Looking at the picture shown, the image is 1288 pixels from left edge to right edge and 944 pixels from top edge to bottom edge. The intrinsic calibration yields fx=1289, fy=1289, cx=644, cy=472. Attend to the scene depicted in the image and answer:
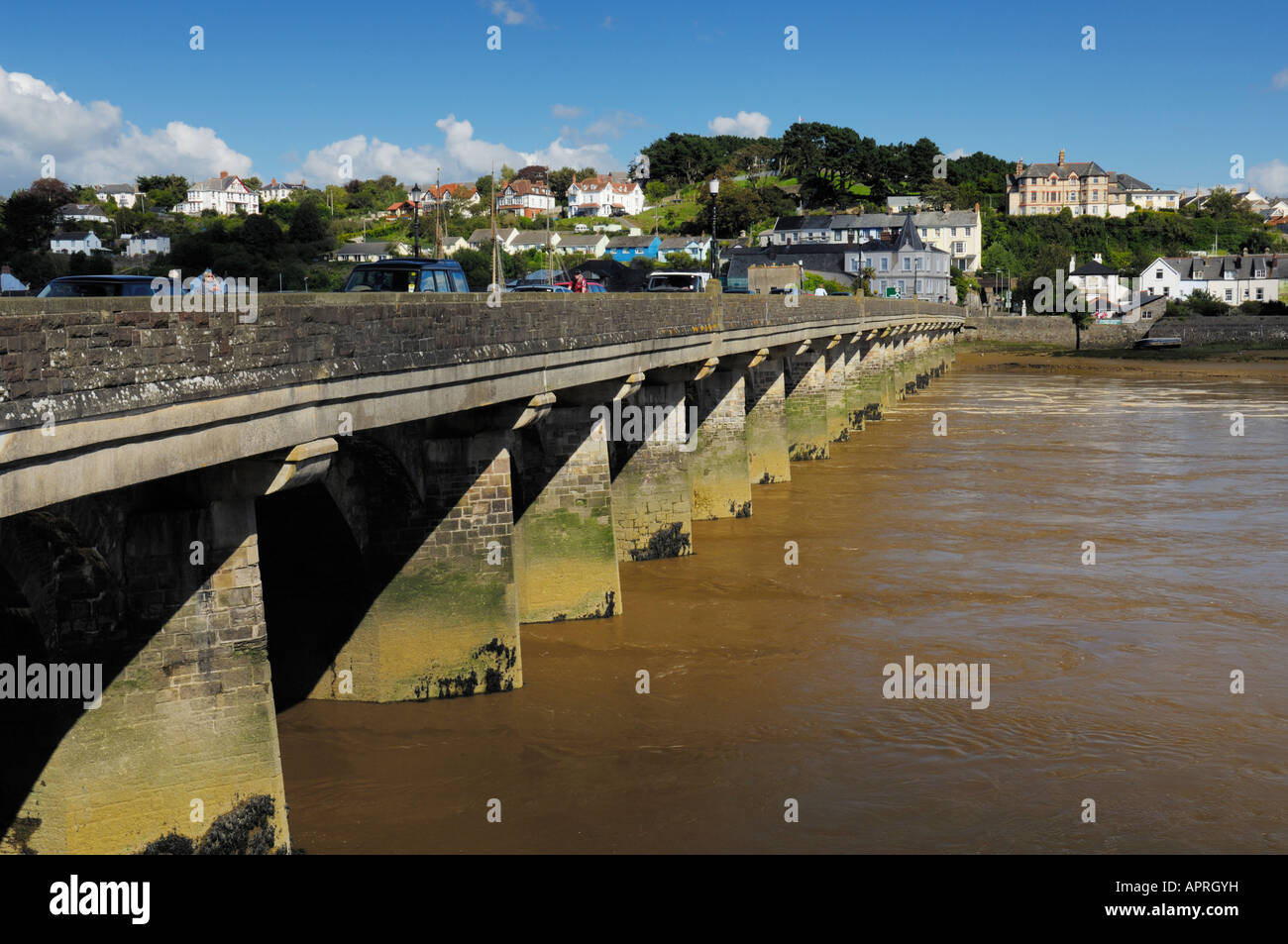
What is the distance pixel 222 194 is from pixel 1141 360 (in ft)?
320

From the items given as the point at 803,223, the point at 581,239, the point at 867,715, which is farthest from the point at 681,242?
the point at 867,715

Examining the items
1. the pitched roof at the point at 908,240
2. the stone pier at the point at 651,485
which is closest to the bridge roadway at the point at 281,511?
the stone pier at the point at 651,485

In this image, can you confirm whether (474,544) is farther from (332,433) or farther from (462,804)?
(332,433)

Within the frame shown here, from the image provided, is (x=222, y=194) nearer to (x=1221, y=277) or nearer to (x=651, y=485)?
(x=1221, y=277)

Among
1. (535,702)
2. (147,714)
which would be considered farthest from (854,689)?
(147,714)

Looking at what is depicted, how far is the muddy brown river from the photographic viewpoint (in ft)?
40.2

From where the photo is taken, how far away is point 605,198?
632ft

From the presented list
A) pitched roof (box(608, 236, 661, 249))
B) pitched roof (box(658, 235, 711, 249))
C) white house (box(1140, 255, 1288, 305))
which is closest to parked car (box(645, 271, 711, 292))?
pitched roof (box(608, 236, 661, 249))

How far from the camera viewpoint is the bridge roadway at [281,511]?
8.52 meters

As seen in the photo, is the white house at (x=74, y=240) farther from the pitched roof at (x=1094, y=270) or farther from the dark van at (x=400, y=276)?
the pitched roof at (x=1094, y=270)

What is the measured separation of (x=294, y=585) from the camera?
1523 cm

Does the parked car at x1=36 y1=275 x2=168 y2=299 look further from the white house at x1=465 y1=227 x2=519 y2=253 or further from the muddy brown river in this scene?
the white house at x1=465 y1=227 x2=519 y2=253

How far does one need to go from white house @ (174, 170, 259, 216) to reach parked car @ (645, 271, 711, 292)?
10843 centimetres
